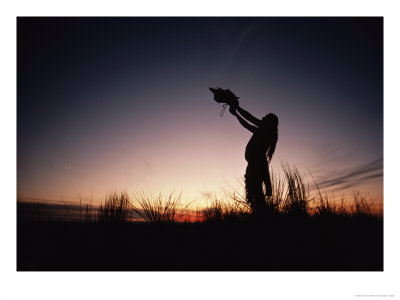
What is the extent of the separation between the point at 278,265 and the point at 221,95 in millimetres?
1546

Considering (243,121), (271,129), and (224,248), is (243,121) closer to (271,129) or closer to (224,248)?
(271,129)

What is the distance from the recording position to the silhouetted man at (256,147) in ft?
8.21

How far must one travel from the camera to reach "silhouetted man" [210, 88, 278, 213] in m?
2.50

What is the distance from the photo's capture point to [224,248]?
7.16 feet

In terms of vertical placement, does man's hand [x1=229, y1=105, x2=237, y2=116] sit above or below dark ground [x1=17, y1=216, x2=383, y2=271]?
above

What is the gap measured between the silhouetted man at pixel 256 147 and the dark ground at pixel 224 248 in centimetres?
24

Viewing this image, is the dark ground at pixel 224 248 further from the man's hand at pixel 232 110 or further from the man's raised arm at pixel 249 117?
the man's hand at pixel 232 110

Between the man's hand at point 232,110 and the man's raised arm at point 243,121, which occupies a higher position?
the man's hand at point 232,110

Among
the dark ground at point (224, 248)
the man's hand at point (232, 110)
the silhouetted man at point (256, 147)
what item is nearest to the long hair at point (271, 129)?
the silhouetted man at point (256, 147)

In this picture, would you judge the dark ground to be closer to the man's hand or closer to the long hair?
the long hair

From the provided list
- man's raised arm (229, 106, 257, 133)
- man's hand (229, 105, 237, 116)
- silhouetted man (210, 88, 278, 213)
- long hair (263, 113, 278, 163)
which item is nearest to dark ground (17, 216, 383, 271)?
silhouetted man (210, 88, 278, 213)

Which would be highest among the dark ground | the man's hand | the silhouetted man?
the man's hand
